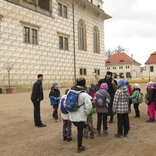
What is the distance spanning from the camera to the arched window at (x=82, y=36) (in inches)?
1111

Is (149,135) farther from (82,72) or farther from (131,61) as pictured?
(131,61)

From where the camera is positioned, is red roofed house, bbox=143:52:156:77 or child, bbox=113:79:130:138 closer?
child, bbox=113:79:130:138

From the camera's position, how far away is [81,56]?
1104 inches

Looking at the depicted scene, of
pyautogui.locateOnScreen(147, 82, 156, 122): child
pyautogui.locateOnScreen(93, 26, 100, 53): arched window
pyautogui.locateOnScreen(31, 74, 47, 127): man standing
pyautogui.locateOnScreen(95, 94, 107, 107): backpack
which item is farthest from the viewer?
pyautogui.locateOnScreen(93, 26, 100, 53): arched window

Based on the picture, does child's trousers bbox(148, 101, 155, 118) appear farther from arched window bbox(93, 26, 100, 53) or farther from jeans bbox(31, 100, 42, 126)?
arched window bbox(93, 26, 100, 53)

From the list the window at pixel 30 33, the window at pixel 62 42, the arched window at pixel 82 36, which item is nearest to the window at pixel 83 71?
the arched window at pixel 82 36

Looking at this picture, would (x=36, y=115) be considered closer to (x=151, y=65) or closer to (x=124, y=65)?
(x=151, y=65)

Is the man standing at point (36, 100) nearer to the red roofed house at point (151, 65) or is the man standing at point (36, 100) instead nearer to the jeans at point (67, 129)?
the jeans at point (67, 129)

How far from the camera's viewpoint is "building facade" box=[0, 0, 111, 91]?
61.4ft

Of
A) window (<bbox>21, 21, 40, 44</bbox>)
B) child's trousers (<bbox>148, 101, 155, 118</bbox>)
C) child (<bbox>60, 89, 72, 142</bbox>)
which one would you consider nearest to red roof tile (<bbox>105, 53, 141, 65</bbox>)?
window (<bbox>21, 21, 40, 44</bbox>)

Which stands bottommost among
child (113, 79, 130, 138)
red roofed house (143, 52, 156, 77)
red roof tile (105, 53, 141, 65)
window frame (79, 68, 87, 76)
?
Answer: child (113, 79, 130, 138)

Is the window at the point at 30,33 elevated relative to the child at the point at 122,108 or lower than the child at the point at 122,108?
elevated

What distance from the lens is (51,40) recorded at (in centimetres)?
2325

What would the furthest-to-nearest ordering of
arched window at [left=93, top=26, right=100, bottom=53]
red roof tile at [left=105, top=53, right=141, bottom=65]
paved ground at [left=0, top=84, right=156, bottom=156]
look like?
1. red roof tile at [left=105, top=53, right=141, bottom=65]
2. arched window at [left=93, top=26, right=100, bottom=53]
3. paved ground at [left=0, top=84, right=156, bottom=156]
